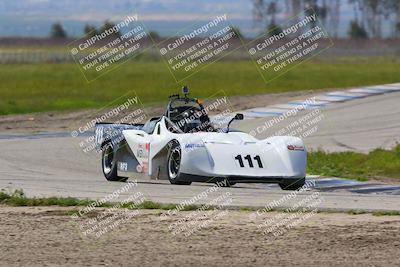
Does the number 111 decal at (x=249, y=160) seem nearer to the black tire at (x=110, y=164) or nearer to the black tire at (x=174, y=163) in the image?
the black tire at (x=174, y=163)

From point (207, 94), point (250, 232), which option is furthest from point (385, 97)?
A: point (250, 232)

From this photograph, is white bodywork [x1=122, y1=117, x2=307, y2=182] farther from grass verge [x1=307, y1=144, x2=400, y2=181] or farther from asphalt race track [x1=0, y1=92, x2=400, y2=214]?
grass verge [x1=307, y1=144, x2=400, y2=181]

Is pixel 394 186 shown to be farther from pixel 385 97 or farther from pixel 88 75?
pixel 88 75

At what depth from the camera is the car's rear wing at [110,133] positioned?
20.5m

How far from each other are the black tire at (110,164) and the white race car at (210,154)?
67 cm

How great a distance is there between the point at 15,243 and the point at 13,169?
964 centimetres

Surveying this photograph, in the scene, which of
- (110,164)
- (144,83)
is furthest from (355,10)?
(110,164)

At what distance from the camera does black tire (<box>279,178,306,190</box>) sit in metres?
18.0

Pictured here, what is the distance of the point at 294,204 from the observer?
1512cm

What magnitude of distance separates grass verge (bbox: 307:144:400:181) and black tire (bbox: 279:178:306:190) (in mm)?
2388

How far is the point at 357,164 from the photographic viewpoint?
23.1 metres

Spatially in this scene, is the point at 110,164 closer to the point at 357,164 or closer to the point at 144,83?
the point at 357,164

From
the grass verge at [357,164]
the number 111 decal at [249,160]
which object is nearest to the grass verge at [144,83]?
the grass verge at [357,164]

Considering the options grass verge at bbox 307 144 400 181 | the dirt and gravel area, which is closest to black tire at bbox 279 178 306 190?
grass verge at bbox 307 144 400 181
